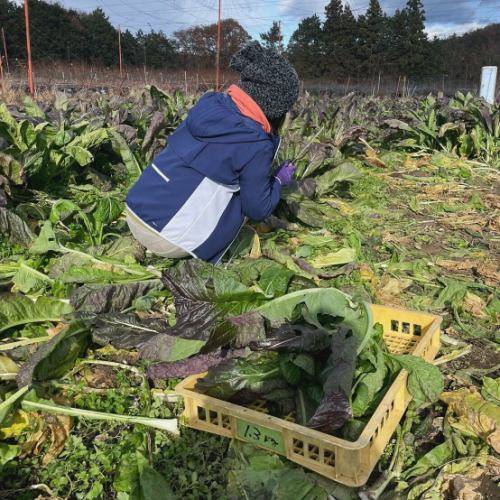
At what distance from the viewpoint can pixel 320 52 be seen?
4859 centimetres

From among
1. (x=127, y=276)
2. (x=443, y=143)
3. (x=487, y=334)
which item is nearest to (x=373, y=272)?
(x=487, y=334)

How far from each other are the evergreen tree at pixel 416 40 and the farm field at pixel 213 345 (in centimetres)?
4375

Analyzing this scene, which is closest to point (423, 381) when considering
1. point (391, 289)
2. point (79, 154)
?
point (391, 289)

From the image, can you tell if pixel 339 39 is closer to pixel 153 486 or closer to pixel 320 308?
pixel 320 308

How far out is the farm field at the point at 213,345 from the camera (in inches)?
A: 77.7

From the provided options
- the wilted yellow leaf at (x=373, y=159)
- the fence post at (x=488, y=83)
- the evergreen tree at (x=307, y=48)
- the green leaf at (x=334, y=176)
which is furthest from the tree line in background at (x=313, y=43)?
the green leaf at (x=334, y=176)

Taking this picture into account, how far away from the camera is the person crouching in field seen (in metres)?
2.97

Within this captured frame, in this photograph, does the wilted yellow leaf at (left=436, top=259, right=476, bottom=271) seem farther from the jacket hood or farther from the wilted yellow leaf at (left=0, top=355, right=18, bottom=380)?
the wilted yellow leaf at (left=0, top=355, right=18, bottom=380)

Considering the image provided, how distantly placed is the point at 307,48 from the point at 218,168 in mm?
Answer: 49814

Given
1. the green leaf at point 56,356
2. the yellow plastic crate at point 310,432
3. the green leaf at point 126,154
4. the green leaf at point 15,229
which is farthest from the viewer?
the green leaf at point 126,154

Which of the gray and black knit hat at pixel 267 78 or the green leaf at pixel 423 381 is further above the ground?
the gray and black knit hat at pixel 267 78

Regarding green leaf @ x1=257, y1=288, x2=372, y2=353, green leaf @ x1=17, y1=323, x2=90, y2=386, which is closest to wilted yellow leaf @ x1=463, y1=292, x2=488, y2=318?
green leaf @ x1=257, y1=288, x2=372, y2=353

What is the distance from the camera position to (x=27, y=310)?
2.77m

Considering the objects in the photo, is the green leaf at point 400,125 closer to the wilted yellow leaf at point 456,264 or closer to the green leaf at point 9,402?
the wilted yellow leaf at point 456,264
